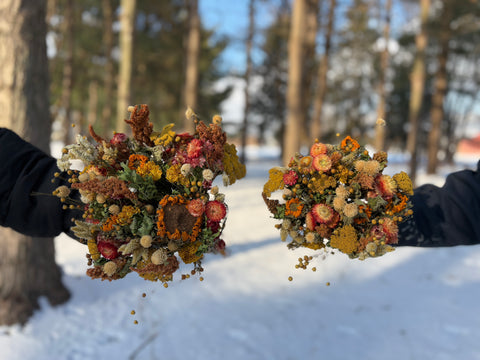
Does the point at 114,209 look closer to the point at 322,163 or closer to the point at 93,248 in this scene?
the point at 93,248

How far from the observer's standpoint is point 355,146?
1.31 m

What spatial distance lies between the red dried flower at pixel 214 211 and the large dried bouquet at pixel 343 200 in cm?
19

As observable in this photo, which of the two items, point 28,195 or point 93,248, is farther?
point 28,195

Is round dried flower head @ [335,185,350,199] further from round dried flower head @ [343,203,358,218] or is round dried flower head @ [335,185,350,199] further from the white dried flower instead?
the white dried flower

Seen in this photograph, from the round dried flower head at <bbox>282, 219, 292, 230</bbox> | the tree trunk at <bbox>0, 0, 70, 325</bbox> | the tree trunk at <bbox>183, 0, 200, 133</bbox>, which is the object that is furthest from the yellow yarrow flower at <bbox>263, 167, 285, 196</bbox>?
the tree trunk at <bbox>183, 0, 200, 133</bbox>

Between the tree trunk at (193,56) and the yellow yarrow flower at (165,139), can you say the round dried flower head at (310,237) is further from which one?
the tree trunk at (193,56)

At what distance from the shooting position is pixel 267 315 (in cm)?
345

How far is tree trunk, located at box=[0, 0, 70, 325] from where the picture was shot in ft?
8.98

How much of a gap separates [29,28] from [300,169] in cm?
281

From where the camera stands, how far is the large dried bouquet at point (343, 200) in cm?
123

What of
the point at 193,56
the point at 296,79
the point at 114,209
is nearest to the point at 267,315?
the point at 114,209

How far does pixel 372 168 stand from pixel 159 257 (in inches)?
33.4

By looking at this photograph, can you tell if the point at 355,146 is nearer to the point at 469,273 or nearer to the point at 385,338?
the point at 385,338

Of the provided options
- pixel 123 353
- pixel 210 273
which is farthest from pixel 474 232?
pixel 210 273
